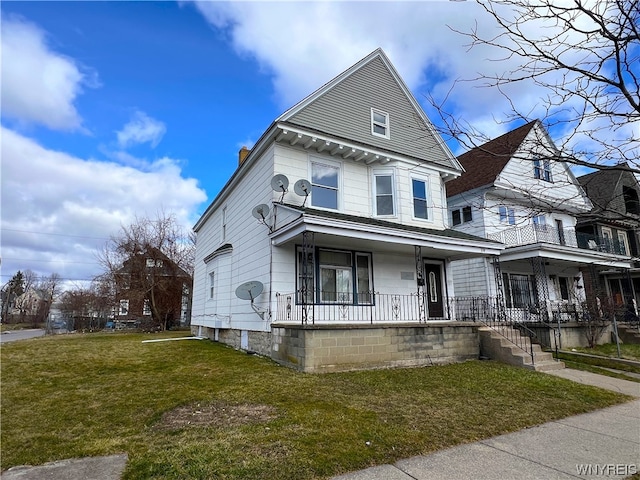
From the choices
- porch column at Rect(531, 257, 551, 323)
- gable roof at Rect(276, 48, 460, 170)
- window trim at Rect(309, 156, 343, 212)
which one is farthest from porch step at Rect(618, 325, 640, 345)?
window trim at Rect(309, 156, 343, 212)

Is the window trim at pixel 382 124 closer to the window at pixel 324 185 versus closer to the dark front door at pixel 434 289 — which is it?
the window at pixel 324 185

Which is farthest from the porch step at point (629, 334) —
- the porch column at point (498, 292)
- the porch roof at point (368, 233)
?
the porch roof at point (368, 233)

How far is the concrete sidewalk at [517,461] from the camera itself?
3502 millimetres

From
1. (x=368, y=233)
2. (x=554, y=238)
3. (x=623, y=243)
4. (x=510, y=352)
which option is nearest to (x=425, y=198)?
(x=368, y=233)

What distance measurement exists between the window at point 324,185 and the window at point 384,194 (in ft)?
5.51

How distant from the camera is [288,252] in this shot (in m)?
10.6

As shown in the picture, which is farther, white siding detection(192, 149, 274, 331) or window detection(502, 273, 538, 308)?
window detection(502, 273, 538, 308)

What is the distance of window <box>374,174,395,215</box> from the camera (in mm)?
12797

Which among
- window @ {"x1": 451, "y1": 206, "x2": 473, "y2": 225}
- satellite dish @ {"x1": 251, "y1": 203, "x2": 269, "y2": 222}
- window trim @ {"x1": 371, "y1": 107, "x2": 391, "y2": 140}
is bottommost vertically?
satellite dish @ {"x1": 251, "y1": 203, "x2": 269, "y2": 222}

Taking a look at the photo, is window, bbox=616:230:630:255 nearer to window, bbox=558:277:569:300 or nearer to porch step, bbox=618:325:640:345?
window, bbox=558:277:569:300

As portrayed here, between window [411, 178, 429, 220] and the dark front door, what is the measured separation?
190 cm

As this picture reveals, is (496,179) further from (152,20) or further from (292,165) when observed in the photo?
(152,20)

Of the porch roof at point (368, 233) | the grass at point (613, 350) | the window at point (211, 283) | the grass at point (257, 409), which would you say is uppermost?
the porch roof at point (368, 233)

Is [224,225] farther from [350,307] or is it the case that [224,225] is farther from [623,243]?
[623,243]
